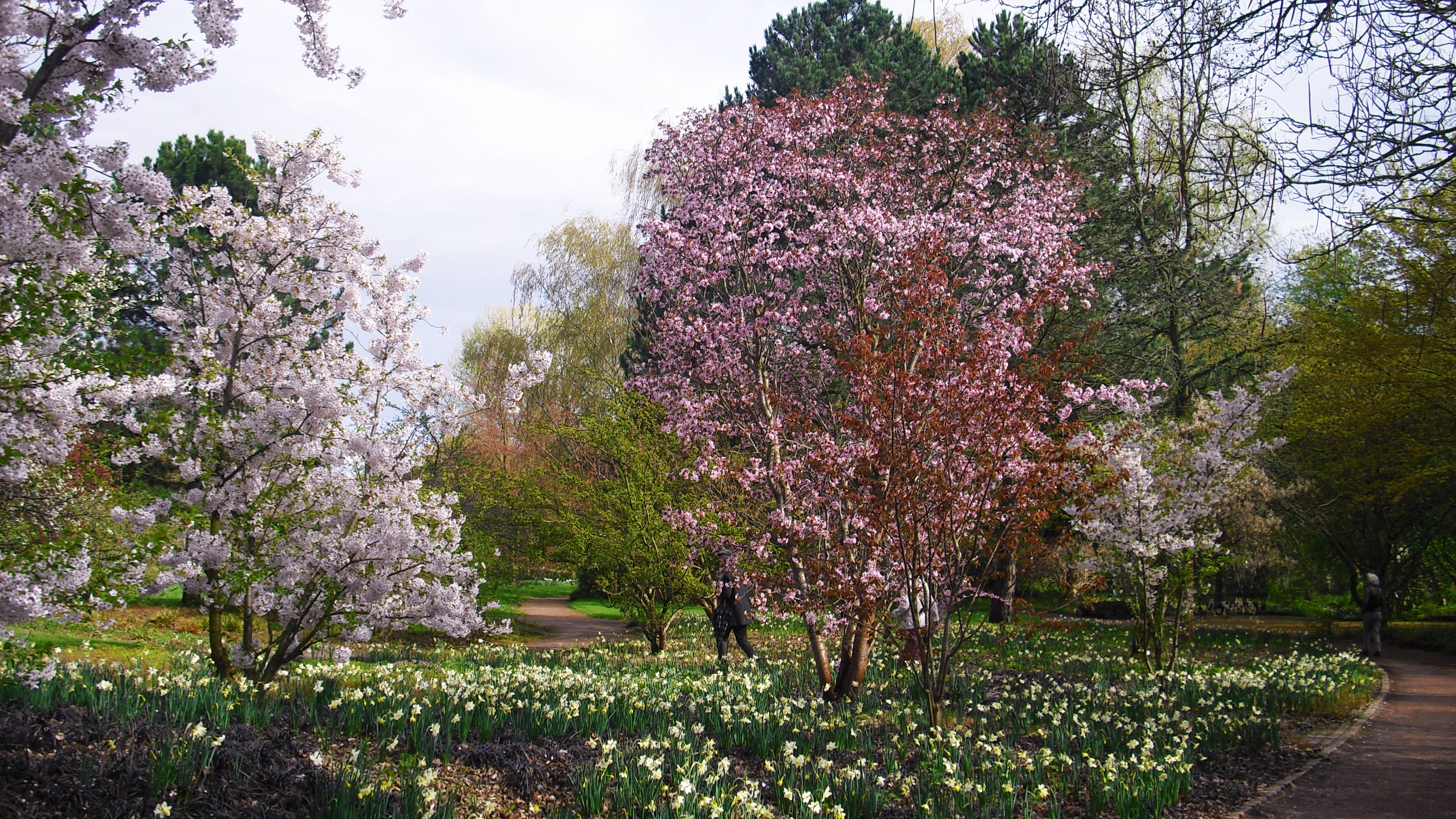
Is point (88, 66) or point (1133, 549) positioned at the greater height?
point (88, 66)

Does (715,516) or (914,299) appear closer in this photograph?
(914,299)

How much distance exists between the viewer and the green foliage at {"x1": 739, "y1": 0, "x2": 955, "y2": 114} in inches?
805

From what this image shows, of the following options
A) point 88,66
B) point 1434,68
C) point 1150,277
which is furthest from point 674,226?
point 1150,277

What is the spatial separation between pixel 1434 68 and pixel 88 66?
267 inches

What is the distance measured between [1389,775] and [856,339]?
563cm

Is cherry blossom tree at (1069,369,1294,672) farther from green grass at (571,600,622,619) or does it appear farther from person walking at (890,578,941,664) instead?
green grass at (571,600,622,619)

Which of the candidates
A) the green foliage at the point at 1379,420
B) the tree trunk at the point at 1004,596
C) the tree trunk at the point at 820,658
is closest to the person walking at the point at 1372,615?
the green foliage at the point at 1379,420

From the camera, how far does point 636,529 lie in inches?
542

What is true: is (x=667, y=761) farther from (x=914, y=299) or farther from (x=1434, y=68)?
(x=1434, y=68)

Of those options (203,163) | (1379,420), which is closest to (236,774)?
(1379,420)

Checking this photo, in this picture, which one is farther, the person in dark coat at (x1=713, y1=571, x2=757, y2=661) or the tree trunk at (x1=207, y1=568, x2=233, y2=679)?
the person in dark coat at (x1=713, y1=571, x2=757, y2=661)

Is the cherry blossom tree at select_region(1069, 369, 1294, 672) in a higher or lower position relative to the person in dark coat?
higher

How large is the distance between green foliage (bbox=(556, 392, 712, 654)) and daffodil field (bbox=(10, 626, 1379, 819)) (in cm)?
425

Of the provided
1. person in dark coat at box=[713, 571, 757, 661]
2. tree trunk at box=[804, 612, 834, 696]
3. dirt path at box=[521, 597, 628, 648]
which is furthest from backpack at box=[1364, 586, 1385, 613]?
dirt path at box=[521, 597, 628, 648]
